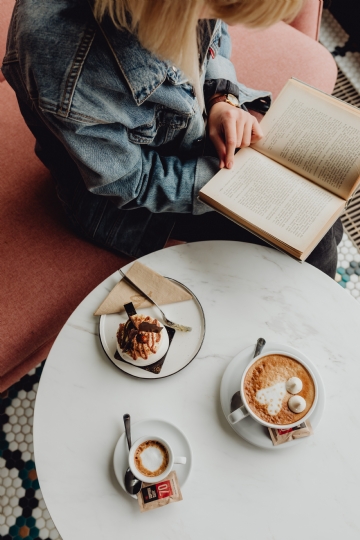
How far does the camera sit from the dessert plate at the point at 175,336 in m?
0.80

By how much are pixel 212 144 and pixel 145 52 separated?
1.20 ft

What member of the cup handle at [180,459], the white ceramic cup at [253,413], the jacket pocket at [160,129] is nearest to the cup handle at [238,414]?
the white ceramic cup at [253,413]

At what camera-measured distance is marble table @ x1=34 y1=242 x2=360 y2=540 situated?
2.35ft

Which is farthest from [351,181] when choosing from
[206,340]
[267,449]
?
[267,449]

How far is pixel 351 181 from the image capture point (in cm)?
87

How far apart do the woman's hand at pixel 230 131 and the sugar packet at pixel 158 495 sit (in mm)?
577

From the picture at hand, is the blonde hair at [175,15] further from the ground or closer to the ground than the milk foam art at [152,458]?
further from the ground

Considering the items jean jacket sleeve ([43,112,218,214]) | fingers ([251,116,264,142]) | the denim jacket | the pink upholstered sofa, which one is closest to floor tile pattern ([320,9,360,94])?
the pink upholstered sofa

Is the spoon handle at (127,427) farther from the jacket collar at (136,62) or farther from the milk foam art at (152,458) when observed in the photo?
the jacket collar at (136,62)

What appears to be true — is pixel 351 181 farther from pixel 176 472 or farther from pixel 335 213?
pixel 176 472

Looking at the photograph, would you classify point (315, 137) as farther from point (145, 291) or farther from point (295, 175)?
point (145, 291)

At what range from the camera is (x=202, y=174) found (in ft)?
2.95

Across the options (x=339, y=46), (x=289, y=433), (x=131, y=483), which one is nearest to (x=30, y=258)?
(x=131, y=483)

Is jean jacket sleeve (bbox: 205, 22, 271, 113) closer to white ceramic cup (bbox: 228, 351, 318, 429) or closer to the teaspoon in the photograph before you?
white ceramic cup (bbox: 228, 351, 318, 429)
